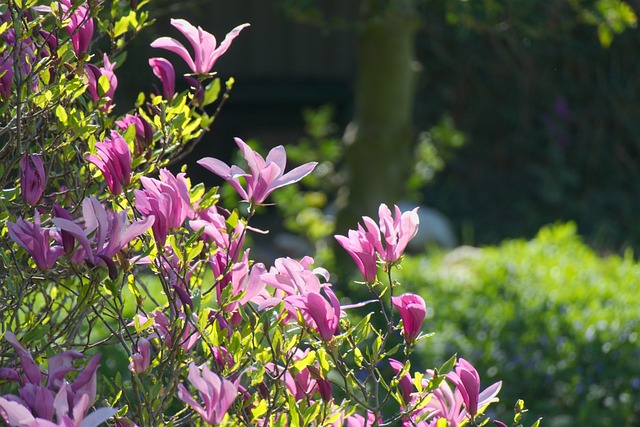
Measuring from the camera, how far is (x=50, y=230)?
5.12 ft

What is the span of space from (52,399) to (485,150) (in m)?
9.11

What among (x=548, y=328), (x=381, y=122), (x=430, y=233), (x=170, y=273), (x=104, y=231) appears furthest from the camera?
(x=430, y=233)

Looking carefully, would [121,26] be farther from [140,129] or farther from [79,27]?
[140,129]

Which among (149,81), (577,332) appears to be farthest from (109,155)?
(149,81)

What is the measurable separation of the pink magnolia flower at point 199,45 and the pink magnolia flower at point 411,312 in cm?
59

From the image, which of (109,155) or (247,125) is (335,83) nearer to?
(247,125)

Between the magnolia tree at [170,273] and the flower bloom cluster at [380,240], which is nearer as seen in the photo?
the magnolia tree at [170,273]

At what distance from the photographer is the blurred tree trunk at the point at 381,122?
19.2 feet

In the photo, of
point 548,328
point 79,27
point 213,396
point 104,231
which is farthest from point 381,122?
point 213,396

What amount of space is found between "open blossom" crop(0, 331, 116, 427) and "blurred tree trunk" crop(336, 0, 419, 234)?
4.41 metres

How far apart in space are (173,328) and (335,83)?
9.24 meters

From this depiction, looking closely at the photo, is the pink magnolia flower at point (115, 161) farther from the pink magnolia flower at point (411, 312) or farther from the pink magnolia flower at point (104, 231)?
the pink magnolia flower at point (411, 312)

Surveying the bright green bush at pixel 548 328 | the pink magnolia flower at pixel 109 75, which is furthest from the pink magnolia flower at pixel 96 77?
the bright green bush at pixel 548 328

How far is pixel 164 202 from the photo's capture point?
1570 millimetres
